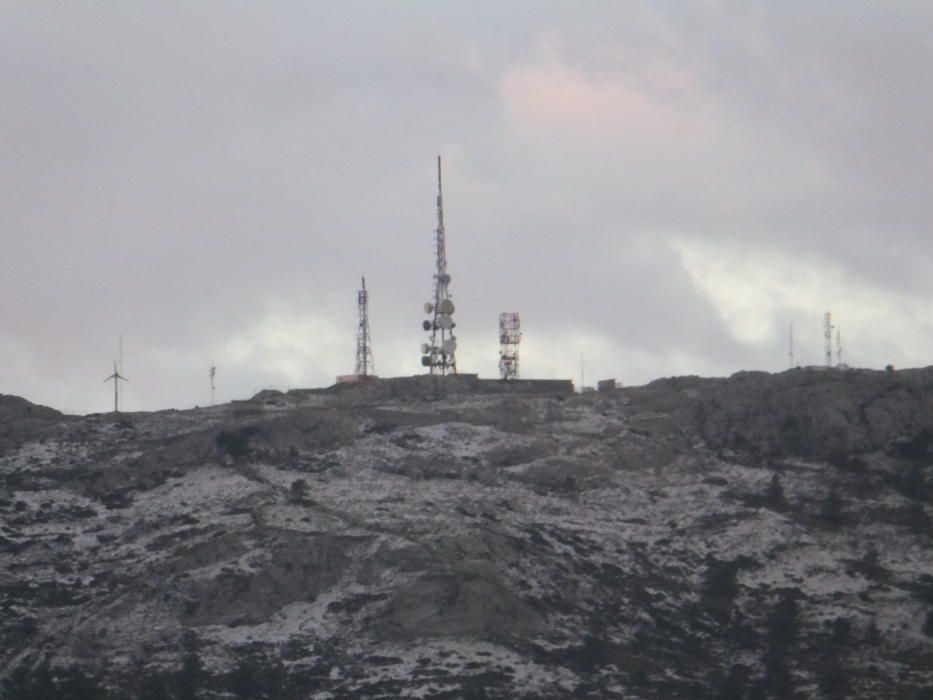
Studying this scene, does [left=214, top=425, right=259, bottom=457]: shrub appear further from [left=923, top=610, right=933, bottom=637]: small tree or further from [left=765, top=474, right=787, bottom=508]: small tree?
[left=923, top=610, right=933, bottom=637]: small tree

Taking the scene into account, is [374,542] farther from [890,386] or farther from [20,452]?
[890,386]

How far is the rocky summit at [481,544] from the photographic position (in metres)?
81.8

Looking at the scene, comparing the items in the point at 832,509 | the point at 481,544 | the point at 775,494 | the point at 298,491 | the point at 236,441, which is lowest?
the point at 481,544

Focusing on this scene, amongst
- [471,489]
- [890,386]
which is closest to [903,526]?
[890,386]

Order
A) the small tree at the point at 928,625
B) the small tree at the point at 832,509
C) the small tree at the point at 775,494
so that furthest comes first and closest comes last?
the small tree at the point at 775,494, the small tree at the point at 832,509, the small tree at the point at 928,625

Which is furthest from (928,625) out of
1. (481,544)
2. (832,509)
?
(481,544)

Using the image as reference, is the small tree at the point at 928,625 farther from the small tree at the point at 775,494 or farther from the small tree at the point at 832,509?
the small tree at the point at 775,494

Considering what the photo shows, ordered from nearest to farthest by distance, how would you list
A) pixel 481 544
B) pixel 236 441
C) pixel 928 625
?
pixel 928 625
pixel 481 544
pixel 236 441

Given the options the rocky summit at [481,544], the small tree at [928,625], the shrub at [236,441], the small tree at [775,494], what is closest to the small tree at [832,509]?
the rocky summit at [481,544]

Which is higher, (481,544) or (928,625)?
(481,544)

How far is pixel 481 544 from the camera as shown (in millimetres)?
89188

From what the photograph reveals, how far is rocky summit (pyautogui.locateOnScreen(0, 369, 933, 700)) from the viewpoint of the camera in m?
81.8

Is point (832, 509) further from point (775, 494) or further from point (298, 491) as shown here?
point (298, 491)

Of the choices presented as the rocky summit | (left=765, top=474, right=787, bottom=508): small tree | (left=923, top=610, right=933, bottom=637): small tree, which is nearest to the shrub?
the rocky summit
